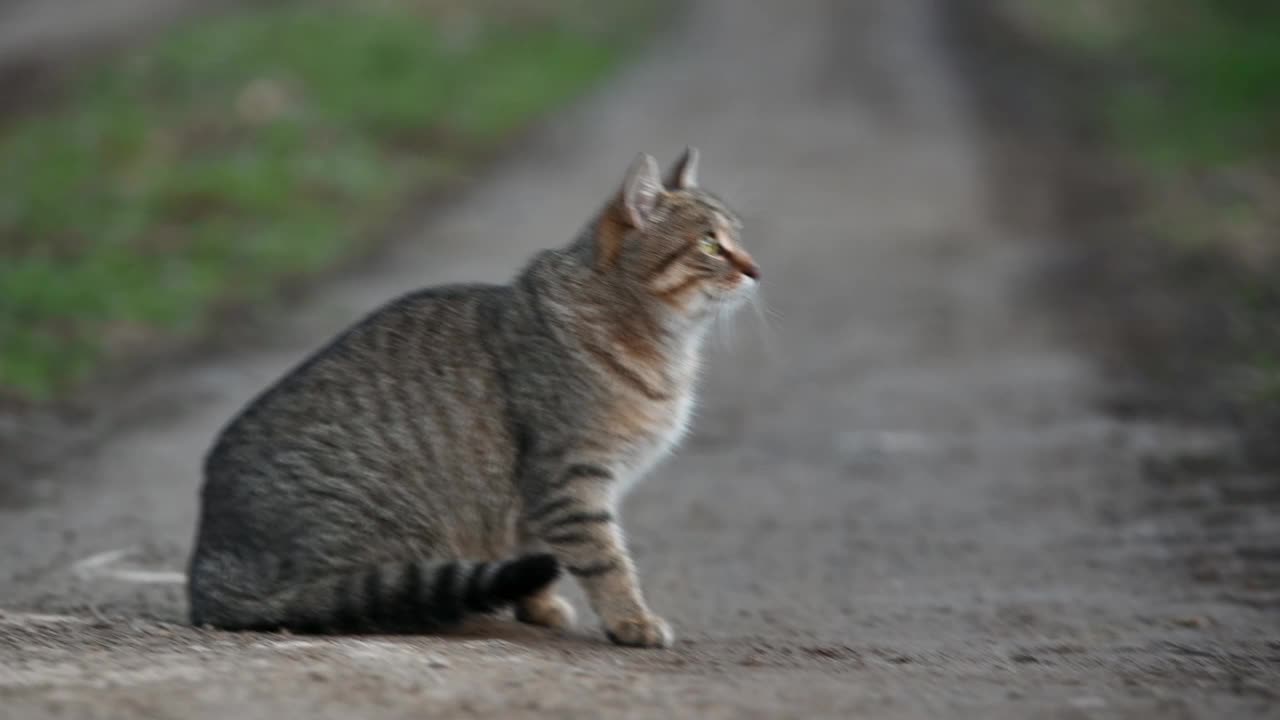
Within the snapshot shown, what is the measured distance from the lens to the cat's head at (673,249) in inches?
257

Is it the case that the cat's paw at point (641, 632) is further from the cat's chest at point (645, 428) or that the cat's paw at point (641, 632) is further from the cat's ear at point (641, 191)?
the cat's ear at point (641, 191)

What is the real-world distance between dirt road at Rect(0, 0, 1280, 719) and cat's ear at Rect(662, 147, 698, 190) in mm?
1585

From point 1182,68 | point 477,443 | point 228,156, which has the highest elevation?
point 1182,68

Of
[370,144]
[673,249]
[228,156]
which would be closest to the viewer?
[673,249]

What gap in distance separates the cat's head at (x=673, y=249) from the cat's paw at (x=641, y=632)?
107 centimetres

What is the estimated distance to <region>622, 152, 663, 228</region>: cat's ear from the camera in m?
6.52

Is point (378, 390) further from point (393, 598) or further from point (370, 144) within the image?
point (370, 144)

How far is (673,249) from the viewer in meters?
6.57

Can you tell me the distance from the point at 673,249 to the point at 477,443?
0.93m

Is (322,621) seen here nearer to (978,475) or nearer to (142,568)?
(142,568)

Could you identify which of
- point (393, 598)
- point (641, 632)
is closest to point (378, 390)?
point (393, 598)

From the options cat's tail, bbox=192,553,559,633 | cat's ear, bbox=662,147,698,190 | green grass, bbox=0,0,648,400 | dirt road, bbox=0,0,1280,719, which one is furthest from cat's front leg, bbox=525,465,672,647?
green grass, bbox=0,0,648,400

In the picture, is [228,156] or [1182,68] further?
[1182,68]

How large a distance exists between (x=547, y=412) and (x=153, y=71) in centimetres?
1677
